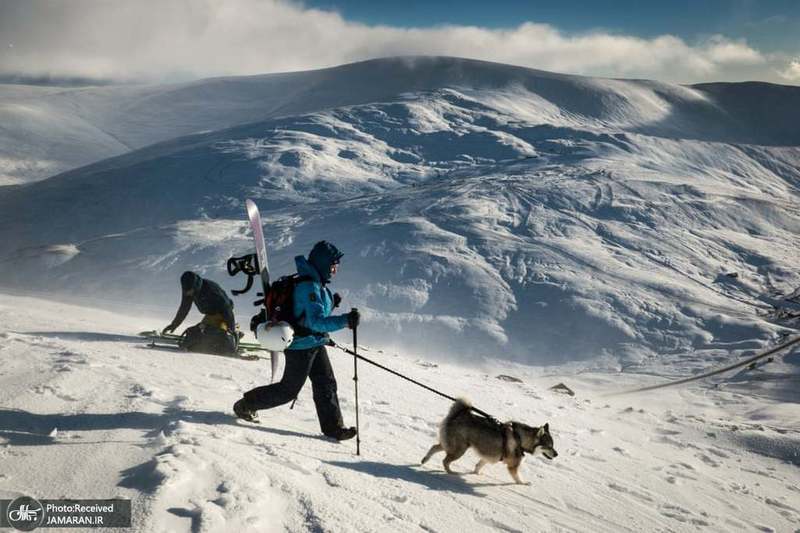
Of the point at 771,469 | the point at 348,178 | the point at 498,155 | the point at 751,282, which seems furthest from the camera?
the point at 498,155

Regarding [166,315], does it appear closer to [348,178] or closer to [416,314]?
[416,314]

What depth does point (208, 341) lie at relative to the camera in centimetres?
870

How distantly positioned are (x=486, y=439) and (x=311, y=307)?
1.86 metres

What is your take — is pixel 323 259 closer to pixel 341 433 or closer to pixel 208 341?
pixel 341 433

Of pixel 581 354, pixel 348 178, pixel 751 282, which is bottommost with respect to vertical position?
pixel 581 354

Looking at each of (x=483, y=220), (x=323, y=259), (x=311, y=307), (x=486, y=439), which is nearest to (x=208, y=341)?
(x=311, y=307)

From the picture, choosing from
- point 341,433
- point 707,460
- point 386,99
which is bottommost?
point 707,460

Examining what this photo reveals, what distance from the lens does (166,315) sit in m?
18.0

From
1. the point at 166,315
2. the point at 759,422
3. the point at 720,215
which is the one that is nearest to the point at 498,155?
the point at 720,215

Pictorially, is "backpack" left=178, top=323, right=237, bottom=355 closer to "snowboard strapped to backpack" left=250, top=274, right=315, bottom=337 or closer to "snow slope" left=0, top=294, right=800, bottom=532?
"snow slope" left=0, top=294, right=800, bottom=532

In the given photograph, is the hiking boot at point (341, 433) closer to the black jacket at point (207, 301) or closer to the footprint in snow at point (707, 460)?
the black jacket at point (207, 301)

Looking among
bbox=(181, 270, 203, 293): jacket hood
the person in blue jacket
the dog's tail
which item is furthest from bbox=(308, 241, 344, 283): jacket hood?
bbox=(181, 270, 203, 293): jacket hood

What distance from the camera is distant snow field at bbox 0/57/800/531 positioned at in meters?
4.31

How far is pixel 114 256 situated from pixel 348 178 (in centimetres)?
1252
